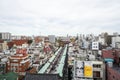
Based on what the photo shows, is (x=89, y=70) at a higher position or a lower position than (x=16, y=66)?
higher

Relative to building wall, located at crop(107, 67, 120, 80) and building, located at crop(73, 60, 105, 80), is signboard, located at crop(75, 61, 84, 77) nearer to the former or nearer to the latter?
building, located at crop(73, 60, 105, 80)

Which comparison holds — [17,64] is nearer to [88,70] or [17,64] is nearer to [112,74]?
[88,70]

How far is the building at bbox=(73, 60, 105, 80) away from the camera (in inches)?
848

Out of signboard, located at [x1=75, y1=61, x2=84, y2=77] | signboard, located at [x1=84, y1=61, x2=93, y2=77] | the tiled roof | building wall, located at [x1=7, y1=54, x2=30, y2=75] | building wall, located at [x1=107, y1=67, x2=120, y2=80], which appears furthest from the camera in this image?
building wall, located at [x1=7, y1=54, x2=30, y2=75]

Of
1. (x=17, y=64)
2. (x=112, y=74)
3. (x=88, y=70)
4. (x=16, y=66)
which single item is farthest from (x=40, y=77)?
(x=16, y=66)

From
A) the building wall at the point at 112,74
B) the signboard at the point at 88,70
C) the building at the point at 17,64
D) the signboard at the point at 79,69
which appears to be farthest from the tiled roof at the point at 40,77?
the building at the point at 17,64

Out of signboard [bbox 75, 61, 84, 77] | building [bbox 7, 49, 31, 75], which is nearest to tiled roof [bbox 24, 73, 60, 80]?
signboard [bbox 75, 61, 84, 77]

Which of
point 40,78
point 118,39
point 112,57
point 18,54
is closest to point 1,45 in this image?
point 18,54

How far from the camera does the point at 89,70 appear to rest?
21.7 m

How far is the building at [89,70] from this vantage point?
2155cm

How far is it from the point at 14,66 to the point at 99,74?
14.9 m

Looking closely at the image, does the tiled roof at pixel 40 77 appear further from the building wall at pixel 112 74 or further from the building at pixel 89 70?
the building at pixel 89 70

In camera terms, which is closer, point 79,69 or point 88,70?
point 88,70

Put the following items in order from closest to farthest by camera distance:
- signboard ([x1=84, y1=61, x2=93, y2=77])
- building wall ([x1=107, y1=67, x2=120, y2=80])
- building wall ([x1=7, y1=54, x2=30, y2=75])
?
building wall ([x1=107, y1=67, x2=120, y2=80]), signboard ([x1=84, y1=61, x2=93, y2=77]), building wall ([x1=7, y1=54, x2=30, y2=75])
